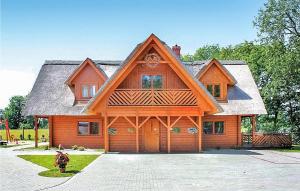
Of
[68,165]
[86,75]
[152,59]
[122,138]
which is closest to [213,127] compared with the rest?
[122,138]

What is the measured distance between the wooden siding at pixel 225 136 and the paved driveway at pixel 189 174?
7.77 m

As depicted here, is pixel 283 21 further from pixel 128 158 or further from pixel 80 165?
pixel 80 165

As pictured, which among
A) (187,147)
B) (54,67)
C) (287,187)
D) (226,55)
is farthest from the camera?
(226,55)

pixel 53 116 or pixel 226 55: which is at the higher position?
pixel 226 55

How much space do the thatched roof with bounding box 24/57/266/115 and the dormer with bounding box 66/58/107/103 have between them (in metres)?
0.72

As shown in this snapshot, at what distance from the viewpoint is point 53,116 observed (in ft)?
107

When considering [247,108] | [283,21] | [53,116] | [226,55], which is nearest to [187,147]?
[247,108]

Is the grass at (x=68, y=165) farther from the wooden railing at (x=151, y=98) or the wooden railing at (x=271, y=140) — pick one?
the wooden railing at (x=271, y=140)

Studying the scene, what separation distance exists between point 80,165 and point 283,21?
2763 centimetres

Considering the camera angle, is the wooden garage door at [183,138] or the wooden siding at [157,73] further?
the wooden garage door at [183,138]

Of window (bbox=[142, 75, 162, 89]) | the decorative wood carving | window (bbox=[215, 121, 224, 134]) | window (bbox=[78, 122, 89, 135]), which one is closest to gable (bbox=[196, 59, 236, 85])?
window (bbox=[215, 121, 224, 134])

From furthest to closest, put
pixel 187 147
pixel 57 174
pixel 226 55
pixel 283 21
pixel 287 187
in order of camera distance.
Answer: pixel 226 55, pixel 283 21, pixel 187 147, pixel 57 174, pixel 287 187

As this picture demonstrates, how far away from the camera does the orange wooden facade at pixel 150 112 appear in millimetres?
28625

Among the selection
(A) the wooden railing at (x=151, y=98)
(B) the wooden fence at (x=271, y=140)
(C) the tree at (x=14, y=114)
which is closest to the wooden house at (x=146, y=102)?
(A) the wooden railing at (x=151, y=98)
